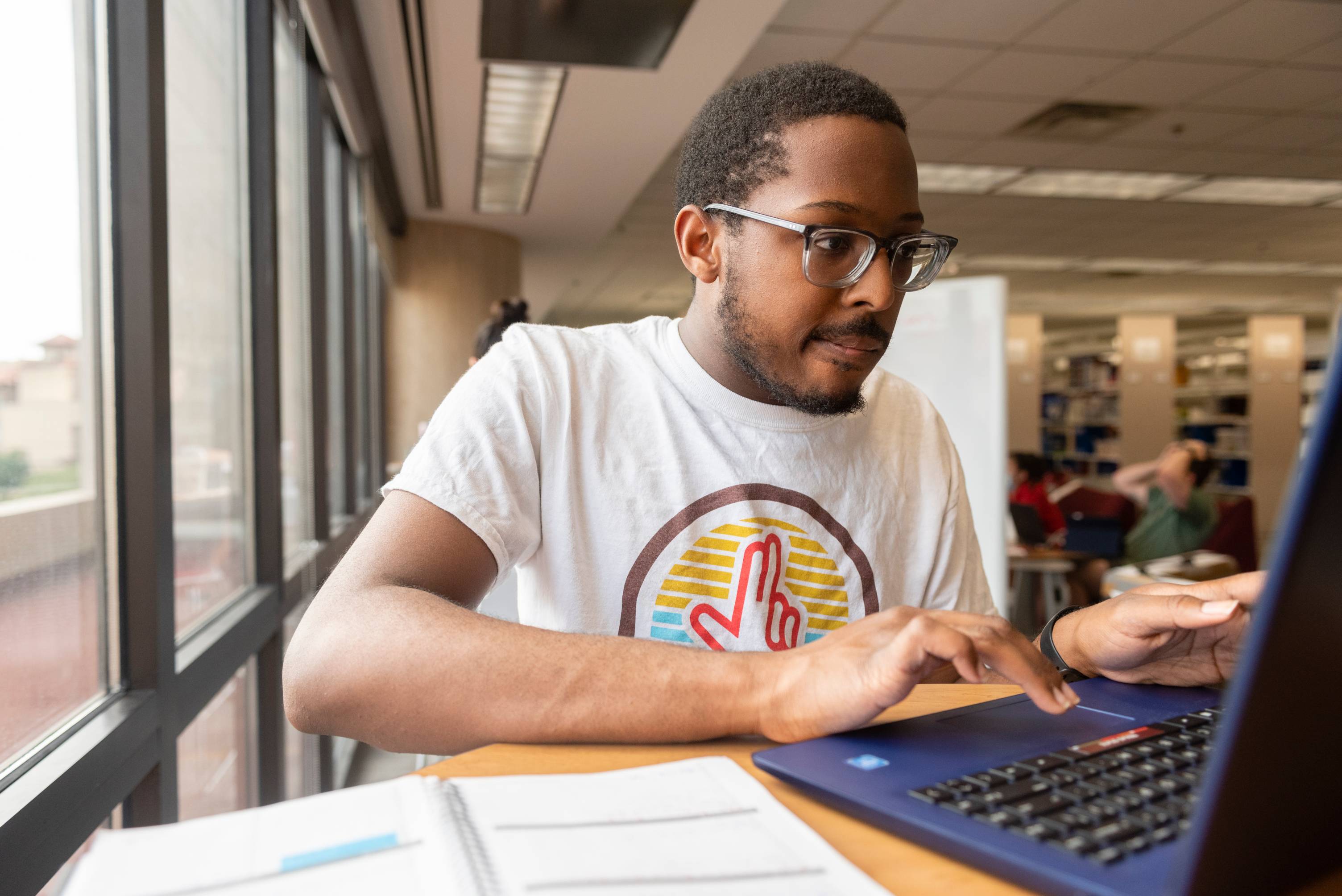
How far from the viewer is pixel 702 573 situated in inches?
43.1

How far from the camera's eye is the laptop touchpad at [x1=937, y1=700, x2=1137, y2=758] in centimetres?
60

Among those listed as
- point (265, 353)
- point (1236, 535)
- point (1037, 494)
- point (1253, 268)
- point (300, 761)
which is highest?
point (1253, 268)

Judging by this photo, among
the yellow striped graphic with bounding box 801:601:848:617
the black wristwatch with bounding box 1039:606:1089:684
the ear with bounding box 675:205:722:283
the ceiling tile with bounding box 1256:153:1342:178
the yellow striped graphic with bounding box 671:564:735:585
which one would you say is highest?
the ceiling tile with bounding box 1256:153:1342:178

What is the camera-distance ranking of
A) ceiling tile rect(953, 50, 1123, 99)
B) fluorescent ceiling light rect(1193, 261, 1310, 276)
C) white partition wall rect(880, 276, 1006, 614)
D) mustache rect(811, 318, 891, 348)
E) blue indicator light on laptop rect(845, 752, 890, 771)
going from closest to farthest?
blue indicator light on laptop rect(845, 752, 890, 771), mustache rect(811, 318, 891, 348), white partition wall rect(880, 276, 1006, 614), ceiling tile rect(953, 50, 1123, 99), fluorescent ceiling light rect(1193, 261, 1310, 276)

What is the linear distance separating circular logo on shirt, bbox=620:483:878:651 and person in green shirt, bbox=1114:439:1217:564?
4.58 m

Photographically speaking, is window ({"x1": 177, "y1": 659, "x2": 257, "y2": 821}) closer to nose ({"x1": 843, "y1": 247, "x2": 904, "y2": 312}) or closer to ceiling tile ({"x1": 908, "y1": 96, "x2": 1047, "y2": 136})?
nose ({"x1": 843, "y1": 247, "x2": 904, "y2": 312})

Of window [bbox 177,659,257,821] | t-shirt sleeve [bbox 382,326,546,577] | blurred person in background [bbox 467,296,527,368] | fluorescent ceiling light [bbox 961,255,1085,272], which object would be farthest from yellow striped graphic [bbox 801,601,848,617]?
fluorescent ceiling light [bbox 961,255,1085,272]

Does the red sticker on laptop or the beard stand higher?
the beard

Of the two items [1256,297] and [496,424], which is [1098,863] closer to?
[496,424]

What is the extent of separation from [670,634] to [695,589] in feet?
0.20

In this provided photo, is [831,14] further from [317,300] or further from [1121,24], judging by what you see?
[317,300]

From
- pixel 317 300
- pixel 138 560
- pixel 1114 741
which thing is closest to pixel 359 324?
pixel 317 300

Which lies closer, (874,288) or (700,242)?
(874,288)

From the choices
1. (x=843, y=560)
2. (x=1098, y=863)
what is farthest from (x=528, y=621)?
(x=1098, y=863)
